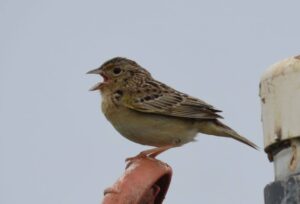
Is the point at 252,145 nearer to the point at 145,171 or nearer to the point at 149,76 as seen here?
the point at 149,76

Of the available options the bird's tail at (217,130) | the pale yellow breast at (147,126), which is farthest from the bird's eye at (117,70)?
the bird's tail at (217,130)

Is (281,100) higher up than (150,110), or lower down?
lower down

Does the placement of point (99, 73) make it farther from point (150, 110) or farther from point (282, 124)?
point (282, 124)

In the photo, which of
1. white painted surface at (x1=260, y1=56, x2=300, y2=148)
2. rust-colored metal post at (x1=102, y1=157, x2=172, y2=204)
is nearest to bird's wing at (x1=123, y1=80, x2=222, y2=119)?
rust-colored metal post at (x1=102, y1=157, x2=172, y2=204)

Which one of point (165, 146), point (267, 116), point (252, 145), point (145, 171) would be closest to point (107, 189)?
point (145, 171)

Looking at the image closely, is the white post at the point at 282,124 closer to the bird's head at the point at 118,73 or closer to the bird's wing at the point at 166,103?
the bird's wing at the point at 166,103

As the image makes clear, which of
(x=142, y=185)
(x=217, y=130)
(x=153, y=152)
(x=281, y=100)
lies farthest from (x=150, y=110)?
(x=281, y=100)
